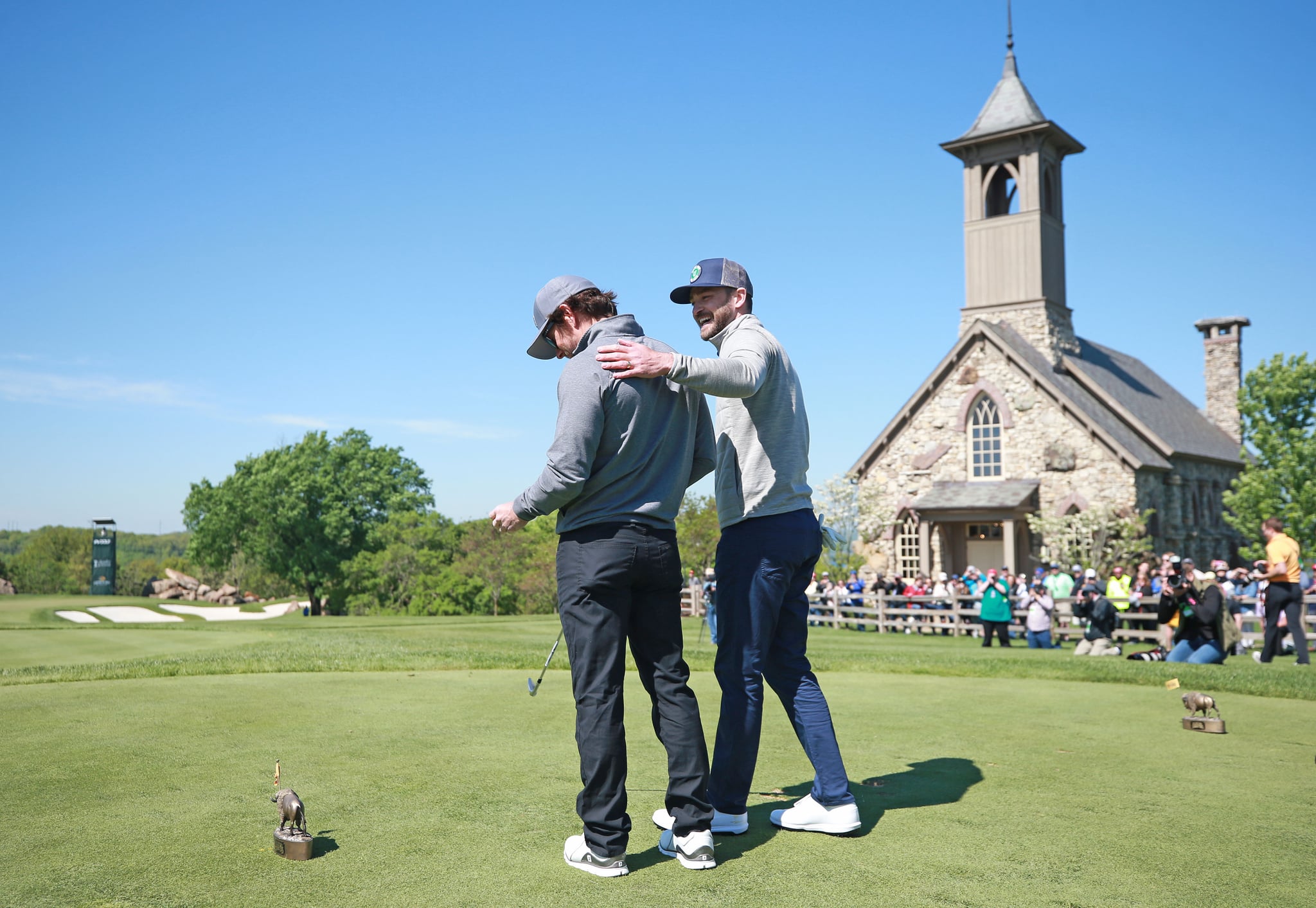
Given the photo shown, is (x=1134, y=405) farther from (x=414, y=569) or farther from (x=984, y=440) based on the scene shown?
(x=414, y=569)

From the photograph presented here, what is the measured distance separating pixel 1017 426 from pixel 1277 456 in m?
11.3

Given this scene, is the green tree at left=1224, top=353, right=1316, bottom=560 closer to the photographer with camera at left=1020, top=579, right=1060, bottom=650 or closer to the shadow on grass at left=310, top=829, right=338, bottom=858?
A: the photographer with camera at left=1020, top=579, right=1060, bottom=650

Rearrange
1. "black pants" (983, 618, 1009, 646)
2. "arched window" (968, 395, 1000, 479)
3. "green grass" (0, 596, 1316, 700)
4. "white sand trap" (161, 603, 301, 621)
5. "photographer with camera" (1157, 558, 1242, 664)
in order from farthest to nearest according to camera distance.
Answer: "arched window" (968, 395, 1000, 479) < "white sand trap" (161, 603, 301, 621) < "black pants" (983, 618, 1009, 646) < "photographer with camera" (1157, 558, 1242, 664) < "green grass" (0, 596, 1316, 700)

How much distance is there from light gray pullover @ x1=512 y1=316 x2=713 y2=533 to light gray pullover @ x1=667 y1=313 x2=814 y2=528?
1.08 ft

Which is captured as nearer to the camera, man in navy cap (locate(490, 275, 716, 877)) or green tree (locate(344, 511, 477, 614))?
man in navy cap (locate(490, 275, 716, 877))

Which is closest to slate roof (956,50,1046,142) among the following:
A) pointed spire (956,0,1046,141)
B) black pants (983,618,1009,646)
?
pointed spire (956,0,1046,141)

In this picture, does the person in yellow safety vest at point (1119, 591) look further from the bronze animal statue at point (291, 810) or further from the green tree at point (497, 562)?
the green tree at point (497, 562)

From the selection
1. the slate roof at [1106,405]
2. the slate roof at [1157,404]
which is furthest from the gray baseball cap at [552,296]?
the slate roof at [1157,404]

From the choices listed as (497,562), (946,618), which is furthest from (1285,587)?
(497,562)

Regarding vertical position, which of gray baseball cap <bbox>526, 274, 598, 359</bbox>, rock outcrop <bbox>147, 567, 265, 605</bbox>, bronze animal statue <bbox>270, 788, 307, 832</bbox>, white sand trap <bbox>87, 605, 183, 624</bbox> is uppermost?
gray baseball cap <bbox>526, 274, 598, 359</bbox>

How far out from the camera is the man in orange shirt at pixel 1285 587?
13.2 meters

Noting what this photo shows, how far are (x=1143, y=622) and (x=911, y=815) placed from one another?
18740 millimetres

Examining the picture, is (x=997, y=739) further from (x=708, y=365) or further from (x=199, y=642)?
(x=199, y=642)

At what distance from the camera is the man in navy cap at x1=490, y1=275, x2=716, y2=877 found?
353 cm
